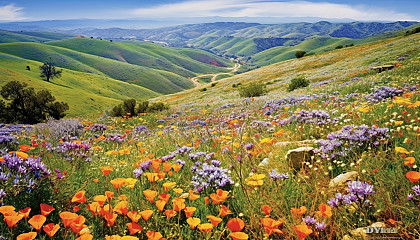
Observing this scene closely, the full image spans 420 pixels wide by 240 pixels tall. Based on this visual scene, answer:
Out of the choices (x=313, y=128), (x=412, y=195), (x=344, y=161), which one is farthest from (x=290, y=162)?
(x=313, y=128)

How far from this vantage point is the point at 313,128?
541 centimetres

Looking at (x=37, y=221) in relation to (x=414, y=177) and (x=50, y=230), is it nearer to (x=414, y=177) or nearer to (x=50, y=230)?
(x=50, y=230)

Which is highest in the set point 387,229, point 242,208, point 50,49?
point 50,49

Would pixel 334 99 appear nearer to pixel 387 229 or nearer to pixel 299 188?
pixel 299 188

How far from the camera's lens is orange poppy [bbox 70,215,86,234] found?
6.05ft

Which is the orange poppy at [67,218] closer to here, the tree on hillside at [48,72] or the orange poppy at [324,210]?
the orange poppy at [324,210]

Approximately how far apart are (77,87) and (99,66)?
80.0 meters

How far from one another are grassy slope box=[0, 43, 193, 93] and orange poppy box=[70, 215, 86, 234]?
168328mm

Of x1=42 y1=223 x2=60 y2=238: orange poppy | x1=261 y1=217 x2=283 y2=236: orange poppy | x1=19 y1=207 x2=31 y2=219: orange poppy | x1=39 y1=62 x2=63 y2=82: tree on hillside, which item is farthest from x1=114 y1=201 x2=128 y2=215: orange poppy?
x1=39 y1=62 x2=63 y2=82: tree on hillside

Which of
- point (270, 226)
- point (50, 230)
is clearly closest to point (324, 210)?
point (270, 226)

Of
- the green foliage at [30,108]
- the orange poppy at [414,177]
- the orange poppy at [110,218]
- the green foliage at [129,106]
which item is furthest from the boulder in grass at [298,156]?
the green foliage at [30,108]

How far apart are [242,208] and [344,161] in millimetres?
1904

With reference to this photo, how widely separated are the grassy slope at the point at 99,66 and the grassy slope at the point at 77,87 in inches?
1168

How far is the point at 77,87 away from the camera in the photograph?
107875 millimetres
